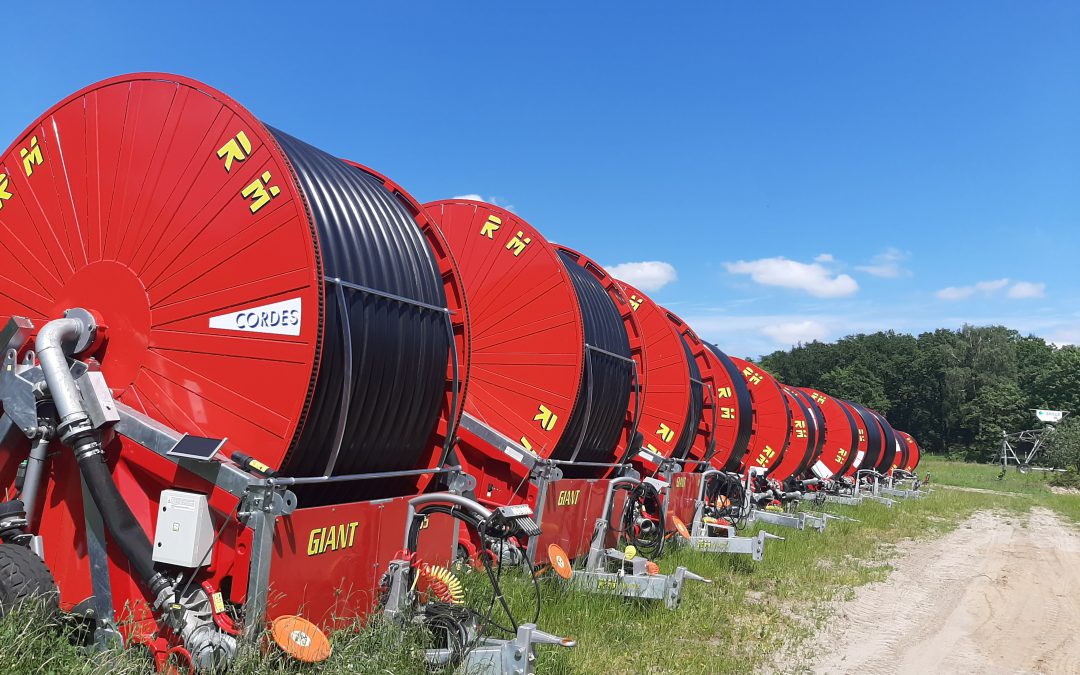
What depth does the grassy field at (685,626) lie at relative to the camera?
4.41 m

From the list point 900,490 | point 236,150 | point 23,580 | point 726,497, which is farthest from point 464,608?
point 900,490

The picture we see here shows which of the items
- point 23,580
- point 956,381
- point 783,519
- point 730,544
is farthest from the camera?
point 956,381

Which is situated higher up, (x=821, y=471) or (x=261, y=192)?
(x=261, y=192)

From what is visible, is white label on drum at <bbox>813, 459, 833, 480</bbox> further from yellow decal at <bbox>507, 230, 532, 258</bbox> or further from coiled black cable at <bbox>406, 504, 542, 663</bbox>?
coiled black cable at <bbox>406, 504, 542, 663</bbox>

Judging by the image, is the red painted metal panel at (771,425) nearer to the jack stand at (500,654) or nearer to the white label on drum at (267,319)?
the jack stand at (500,654)

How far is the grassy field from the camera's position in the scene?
441cm

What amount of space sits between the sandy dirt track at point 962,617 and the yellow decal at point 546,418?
3.41 metres

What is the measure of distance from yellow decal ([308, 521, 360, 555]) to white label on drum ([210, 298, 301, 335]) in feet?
4.05

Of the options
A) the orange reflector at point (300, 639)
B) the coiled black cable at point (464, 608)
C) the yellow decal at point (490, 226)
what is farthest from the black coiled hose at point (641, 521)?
the orange reflector at point (300, 639)

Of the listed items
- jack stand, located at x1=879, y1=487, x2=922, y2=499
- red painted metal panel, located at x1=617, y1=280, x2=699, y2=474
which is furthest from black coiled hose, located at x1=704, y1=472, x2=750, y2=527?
jack stand, located at x1=879, y1=487, x2=922, y2=499

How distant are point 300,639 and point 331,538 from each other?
2.40 feet

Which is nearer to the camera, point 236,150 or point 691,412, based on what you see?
point 236,150

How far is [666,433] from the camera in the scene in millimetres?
13141

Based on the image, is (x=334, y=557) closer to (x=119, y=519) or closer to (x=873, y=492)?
(x=119, y=519)
